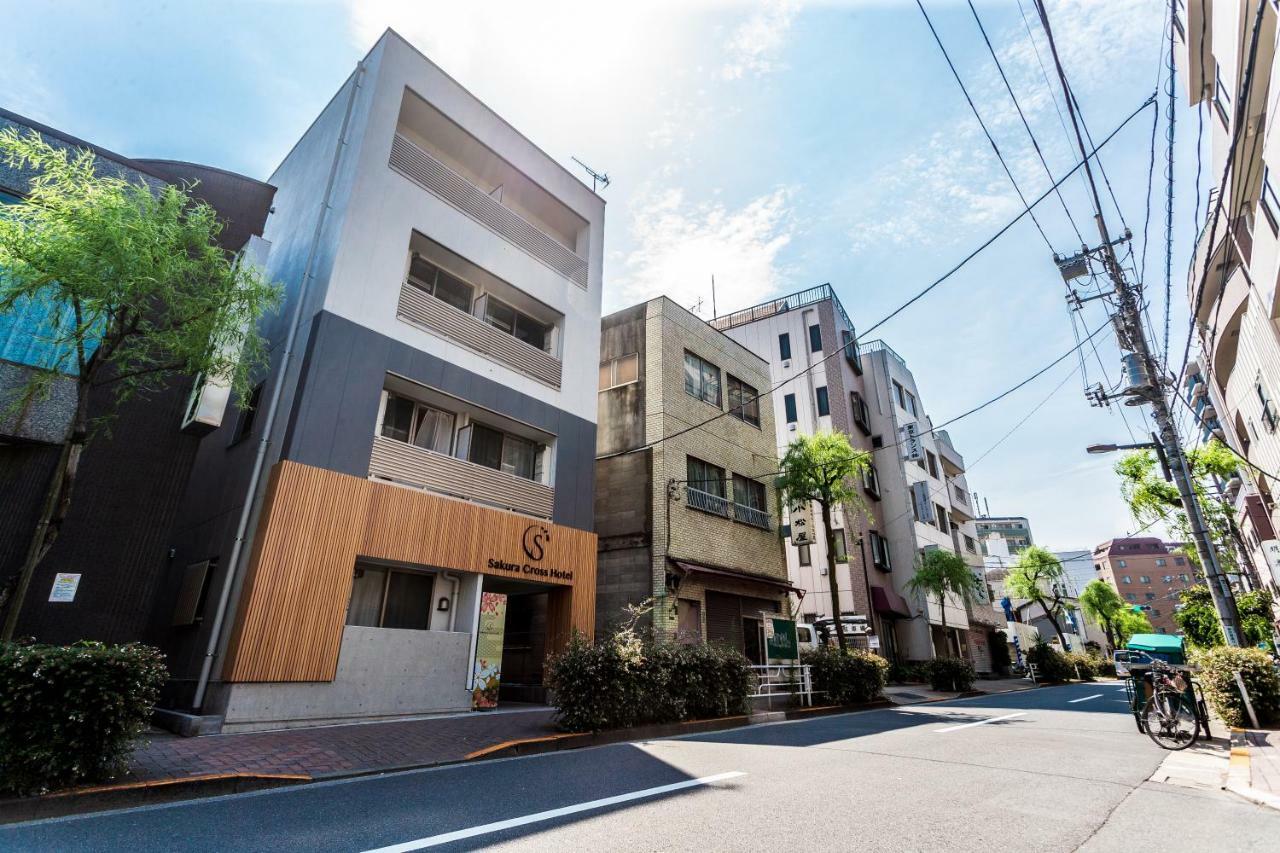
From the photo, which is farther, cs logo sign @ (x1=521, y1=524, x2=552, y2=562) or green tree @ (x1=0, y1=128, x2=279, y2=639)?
cs logo sign @ (x1=521, y1=524, x2=552, y2=562)

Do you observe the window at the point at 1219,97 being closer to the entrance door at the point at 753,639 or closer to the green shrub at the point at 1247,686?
the green shrub at the point at 1247,686

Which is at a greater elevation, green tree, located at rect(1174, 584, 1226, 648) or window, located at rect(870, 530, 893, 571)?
window, located at rect(870, 530, 893, 571)

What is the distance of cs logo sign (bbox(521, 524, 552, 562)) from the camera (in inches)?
545

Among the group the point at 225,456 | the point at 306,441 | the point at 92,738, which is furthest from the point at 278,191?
the point at 92,738

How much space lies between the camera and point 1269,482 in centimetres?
2038

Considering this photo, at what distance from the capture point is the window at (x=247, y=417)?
12.5 metres

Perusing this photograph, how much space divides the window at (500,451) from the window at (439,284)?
321 cm

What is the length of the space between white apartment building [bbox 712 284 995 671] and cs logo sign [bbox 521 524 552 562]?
45.6 feet

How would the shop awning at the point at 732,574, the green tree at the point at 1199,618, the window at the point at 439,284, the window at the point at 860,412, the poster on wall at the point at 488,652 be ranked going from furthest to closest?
the window at the point at 860,412
the green tree at the point at 1199,618
the shop awning at the point at 732,574
the window at the point at 439,284
the poster on wall at the point at 488,652

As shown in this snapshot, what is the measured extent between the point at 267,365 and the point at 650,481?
10199mm

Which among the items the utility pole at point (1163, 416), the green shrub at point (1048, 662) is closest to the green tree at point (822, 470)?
the utility pole at point (1163, 416)

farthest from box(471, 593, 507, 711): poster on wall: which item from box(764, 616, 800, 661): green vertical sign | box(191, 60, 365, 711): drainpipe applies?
box(764, 616, 800, 661): green vertical sign

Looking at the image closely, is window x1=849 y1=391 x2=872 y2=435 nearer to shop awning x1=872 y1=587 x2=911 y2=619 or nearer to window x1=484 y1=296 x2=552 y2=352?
shop awning x1=872 y1=587 x2=911 y2=619

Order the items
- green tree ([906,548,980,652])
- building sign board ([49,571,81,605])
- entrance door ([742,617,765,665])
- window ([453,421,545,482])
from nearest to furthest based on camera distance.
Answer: building sign board ([49,571,81,605]) → window ([453,421,545,482]) → entrance door ([742,617,765,665]) → green tree ([906,548,980,652])
